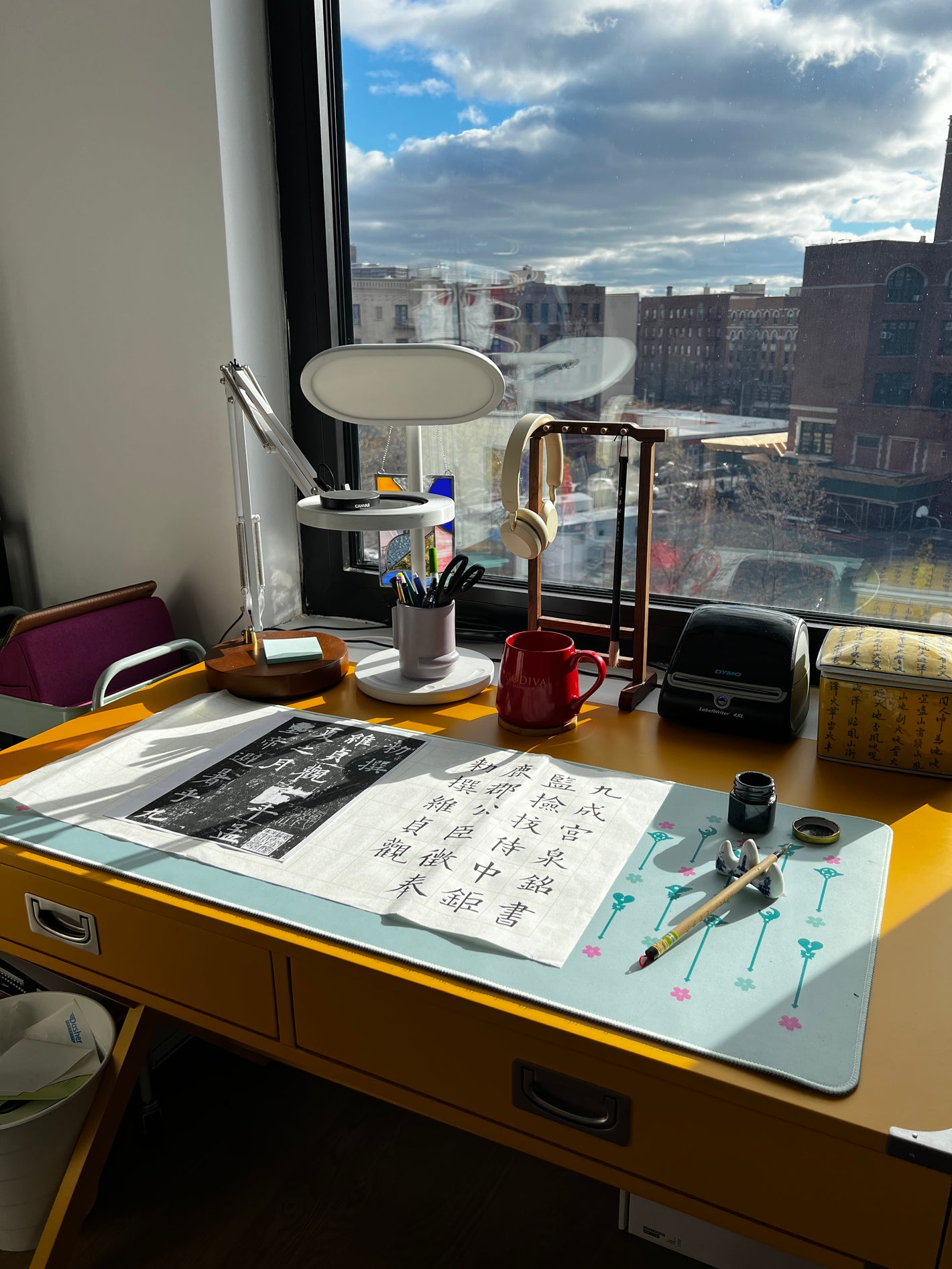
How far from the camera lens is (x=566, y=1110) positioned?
2.42 ft

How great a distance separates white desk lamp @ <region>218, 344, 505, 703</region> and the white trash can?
0.52m

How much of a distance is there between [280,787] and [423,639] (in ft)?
1.12

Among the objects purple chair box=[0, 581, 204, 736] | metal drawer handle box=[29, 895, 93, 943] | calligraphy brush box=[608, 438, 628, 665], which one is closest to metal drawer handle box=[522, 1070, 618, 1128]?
metal drawer handle box=[29, 895, 93, 943]

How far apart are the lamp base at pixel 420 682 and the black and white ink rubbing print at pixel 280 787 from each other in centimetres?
10

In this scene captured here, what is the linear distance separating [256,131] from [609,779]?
47.9 inches

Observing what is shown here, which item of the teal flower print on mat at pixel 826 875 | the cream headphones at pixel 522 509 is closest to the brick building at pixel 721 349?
the cream headphones at pixel 522 509

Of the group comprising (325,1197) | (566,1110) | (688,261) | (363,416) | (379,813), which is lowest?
(325,1197)

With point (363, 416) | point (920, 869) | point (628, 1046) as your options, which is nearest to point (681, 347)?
point (363, 416)

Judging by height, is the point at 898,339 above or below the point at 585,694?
above

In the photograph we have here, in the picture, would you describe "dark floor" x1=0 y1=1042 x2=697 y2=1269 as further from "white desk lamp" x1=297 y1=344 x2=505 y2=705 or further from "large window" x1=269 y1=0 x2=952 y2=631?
"large window" x1=269 y1=0 x2=952 y2=631

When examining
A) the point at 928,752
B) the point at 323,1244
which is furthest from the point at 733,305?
the point at 323,1244

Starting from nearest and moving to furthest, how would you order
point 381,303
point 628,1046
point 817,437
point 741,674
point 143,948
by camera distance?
point 628,1046 < point 143,948 < point 741,674 < point 817,437 < point 381,303

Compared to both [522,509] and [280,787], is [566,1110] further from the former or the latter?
[522,509]

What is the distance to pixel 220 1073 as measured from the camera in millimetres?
1569
